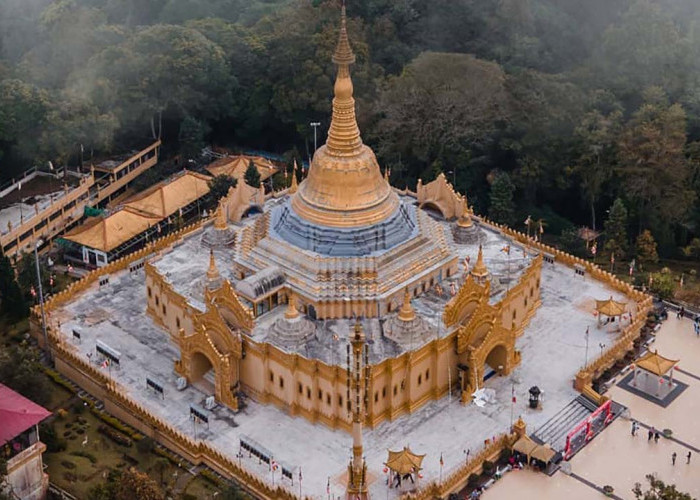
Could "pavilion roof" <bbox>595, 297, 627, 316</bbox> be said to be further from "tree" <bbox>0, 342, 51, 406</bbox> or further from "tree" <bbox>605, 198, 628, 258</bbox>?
"tree" <bbox>0, 342, 51, 406</bbox>

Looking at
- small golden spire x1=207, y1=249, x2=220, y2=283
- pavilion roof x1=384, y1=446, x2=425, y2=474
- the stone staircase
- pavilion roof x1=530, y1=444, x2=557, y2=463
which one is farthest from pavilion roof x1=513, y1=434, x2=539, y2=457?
small golden spire x1=207, y1=249, x2=220, y2=283

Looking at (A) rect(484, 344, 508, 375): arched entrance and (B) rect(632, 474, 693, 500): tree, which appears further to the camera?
(A) rect(484, 344, 508, 375): arched entrance

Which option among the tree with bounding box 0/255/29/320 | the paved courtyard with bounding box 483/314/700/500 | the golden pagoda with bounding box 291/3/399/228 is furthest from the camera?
the tree with bounding box 0/255/29/320

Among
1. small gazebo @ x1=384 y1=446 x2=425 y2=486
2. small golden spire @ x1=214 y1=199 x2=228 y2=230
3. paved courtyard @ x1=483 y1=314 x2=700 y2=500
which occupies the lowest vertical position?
paved courtyard @ x1=483 y1=314 x2=700 y2=500

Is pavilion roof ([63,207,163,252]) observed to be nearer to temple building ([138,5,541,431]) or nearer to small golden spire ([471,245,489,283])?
temple building ([138,5,541,431])

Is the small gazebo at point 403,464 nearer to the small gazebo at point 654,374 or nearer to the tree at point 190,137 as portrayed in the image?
the small gazebo at point 654,374

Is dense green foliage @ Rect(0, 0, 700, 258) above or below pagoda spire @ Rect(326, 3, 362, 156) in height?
below

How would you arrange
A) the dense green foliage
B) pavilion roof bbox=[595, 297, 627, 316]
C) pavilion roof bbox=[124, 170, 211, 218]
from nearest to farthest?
pavilion roof bbox=[595, 297, 627, 316], pavilion roof bbox=[124, 170, 211, 218], the dense green foliage

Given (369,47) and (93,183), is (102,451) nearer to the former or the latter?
(93,183)

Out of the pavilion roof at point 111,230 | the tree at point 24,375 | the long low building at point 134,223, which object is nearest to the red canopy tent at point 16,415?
the tree at point 24,375
